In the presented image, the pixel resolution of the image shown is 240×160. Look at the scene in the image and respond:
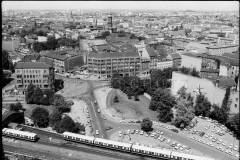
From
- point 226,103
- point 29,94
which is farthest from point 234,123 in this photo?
point 29,94

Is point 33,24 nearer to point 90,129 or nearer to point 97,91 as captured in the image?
point 97,91

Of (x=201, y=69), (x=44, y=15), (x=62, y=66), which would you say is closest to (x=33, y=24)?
(x=44, y=15)

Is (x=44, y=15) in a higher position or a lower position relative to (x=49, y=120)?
higher

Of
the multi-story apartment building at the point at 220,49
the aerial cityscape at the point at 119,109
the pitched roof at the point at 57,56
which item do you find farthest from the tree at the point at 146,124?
the multi-story apartment building at the point at 220,49

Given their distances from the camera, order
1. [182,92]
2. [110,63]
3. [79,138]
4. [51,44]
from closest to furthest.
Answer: [79,138]
[182,92]
[110,63]
[51,44]

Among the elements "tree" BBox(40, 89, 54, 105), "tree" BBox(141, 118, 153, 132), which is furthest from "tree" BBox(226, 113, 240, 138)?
"tree" BBox(40, 89, 54, 105)

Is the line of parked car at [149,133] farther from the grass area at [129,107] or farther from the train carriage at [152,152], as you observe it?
the train carriage at [152,152]

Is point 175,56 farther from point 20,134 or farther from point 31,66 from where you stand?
point 20,134
